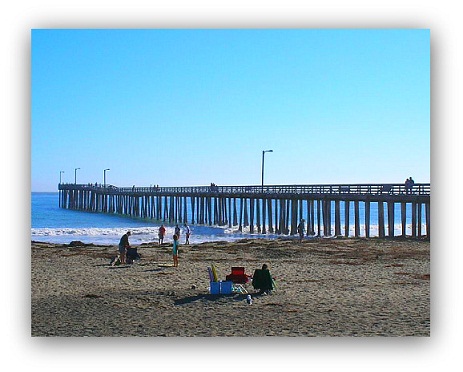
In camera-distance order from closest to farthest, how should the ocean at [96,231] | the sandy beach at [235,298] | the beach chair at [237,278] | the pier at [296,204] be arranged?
1. the sandy beach at [235,298]
2. the beach chair at [237,278]
3. the pier at [296,204]
4. the ocean at [96,231]

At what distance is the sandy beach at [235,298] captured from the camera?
8516 millimetres

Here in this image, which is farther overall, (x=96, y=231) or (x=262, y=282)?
(x=96, y=231)

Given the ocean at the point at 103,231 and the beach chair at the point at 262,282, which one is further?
the ocean at the point at 103,231

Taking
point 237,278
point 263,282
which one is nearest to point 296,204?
point 237,278

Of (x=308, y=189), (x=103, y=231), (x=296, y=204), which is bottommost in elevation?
(x=103, y=231)

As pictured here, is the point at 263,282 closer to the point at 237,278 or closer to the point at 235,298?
the point at 237,278

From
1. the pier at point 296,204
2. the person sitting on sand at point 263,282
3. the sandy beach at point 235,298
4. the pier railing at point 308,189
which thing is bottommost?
the sandy beach at point 235,298

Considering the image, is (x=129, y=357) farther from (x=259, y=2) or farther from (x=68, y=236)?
(x=68, y=236)

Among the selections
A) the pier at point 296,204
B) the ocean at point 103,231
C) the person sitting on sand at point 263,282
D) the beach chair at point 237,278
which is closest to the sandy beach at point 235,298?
the person sitting on sand at point 263,282

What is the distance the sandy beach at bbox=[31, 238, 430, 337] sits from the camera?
852 cm

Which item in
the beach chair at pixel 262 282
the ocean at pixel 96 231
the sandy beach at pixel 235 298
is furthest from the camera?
the ocean at pixel 96 231

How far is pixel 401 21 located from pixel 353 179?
10.3 feet

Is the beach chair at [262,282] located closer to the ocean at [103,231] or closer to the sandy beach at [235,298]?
the sandy beach at [235,298]

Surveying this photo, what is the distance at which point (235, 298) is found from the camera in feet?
32.5
